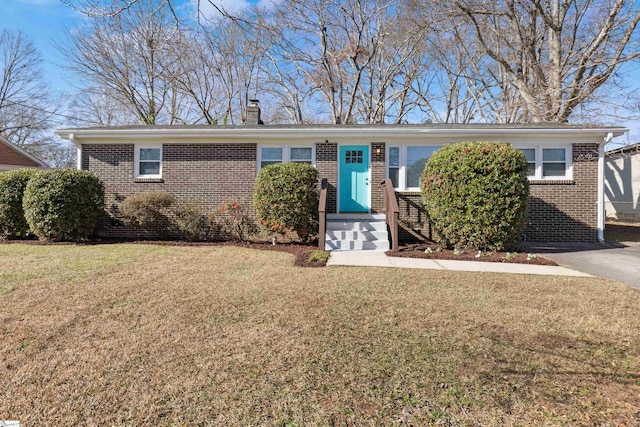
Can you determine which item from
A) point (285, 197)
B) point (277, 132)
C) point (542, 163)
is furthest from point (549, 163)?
point (277, 132)

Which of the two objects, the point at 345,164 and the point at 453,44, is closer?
the point at 345,164

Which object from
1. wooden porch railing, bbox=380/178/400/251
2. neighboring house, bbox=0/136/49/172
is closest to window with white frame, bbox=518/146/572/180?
wooden porch railing, bbox=380/178/400/251

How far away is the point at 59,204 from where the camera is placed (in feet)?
25.3

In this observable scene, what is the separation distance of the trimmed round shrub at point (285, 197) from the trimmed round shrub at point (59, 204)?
4.40 m

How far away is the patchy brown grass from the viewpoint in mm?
1976

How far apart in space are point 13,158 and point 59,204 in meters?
16.6

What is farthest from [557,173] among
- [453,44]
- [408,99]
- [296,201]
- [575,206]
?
[408,99]

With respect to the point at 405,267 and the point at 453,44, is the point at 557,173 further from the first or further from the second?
the point at 453,44

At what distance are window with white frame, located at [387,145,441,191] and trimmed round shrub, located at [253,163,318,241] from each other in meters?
2.64

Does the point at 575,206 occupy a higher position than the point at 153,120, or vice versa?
the point at 153,120

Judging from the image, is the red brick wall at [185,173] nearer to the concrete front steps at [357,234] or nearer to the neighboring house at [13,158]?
the concrete front steps at [357,234]

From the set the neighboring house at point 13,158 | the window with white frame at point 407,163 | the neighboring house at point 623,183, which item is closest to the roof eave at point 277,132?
the window with white frame at point 407,163

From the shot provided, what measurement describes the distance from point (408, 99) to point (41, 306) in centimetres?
2345

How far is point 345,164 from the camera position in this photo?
363 inches
